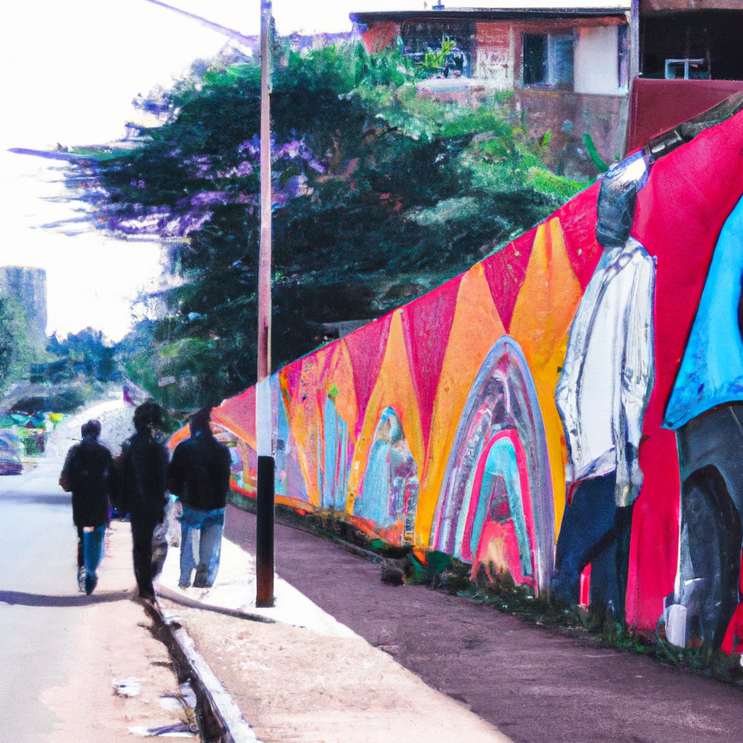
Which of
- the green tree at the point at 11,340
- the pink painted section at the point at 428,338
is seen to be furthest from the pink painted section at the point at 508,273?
the green tree at the point at 11,340

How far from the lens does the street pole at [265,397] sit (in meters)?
8.82

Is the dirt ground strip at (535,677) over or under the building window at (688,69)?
under

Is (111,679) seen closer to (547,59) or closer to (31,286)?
(547,59)

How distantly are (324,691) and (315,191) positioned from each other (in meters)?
19.7

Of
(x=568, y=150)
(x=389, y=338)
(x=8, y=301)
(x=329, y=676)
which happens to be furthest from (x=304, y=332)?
(x=8, y=301)

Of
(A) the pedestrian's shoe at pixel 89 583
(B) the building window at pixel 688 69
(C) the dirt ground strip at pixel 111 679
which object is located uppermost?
(B) the building window at pixel 688 69

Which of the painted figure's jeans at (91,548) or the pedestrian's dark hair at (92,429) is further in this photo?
the pedestrian's dark hair at (92,429)

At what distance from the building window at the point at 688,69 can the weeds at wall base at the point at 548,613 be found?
1296 centimetres

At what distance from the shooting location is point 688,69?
19984 mm

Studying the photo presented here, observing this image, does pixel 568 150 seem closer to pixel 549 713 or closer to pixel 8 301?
pixel 549 713

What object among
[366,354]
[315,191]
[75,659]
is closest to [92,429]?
[75,659]

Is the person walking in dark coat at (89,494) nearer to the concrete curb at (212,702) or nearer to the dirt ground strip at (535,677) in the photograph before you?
the dirt ground strip at (535,677)

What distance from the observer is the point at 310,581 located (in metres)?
10.5

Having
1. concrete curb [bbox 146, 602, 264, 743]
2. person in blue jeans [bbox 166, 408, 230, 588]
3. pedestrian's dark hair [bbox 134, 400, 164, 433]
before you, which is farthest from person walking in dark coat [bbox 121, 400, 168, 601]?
concrete curb [bbox 146, 602, 264, 743]
